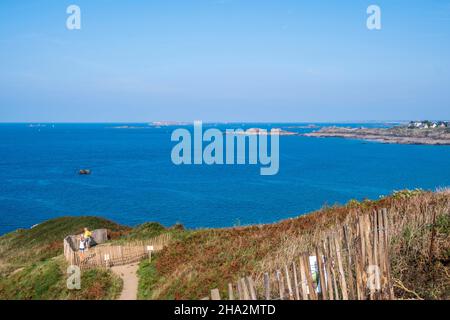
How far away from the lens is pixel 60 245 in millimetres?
25359

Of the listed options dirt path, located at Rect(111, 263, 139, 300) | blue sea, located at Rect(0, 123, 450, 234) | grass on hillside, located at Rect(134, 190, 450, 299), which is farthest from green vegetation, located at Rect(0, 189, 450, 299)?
blue sea, located at Rect(0, 123, 450, 234)

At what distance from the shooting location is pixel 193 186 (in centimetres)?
8156

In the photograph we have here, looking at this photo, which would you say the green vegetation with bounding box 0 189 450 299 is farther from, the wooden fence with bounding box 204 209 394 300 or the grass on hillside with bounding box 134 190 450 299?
the wooden fence with bounding box 204 209 394 300

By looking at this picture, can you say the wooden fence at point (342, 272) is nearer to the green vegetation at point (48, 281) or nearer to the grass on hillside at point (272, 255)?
the grass on hillside at point (272, 255)

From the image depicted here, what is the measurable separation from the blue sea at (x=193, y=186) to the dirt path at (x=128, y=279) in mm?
23760

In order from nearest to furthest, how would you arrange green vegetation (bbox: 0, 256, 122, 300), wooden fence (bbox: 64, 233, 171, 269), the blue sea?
green vegetation (bbox: 0, 256, 122, 300) < wooden fence (bbox: 64, 233, 171, 269) < the blue sea

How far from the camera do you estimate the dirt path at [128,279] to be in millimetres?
14258

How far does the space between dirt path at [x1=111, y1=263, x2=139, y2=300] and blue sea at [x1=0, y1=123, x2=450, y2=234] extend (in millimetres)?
23760

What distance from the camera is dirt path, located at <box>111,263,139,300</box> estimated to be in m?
14.3

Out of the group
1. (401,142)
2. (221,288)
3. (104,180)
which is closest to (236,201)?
(104,180)

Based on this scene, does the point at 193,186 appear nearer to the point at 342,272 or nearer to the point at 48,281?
the point at 48,281

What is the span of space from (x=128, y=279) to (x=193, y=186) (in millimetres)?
65245

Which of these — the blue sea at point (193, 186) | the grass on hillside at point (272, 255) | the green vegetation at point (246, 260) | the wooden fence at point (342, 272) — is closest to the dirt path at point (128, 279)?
the green vegetation at point (246, 260)

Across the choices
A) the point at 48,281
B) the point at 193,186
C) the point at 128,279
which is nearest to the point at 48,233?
the point at 48,281
